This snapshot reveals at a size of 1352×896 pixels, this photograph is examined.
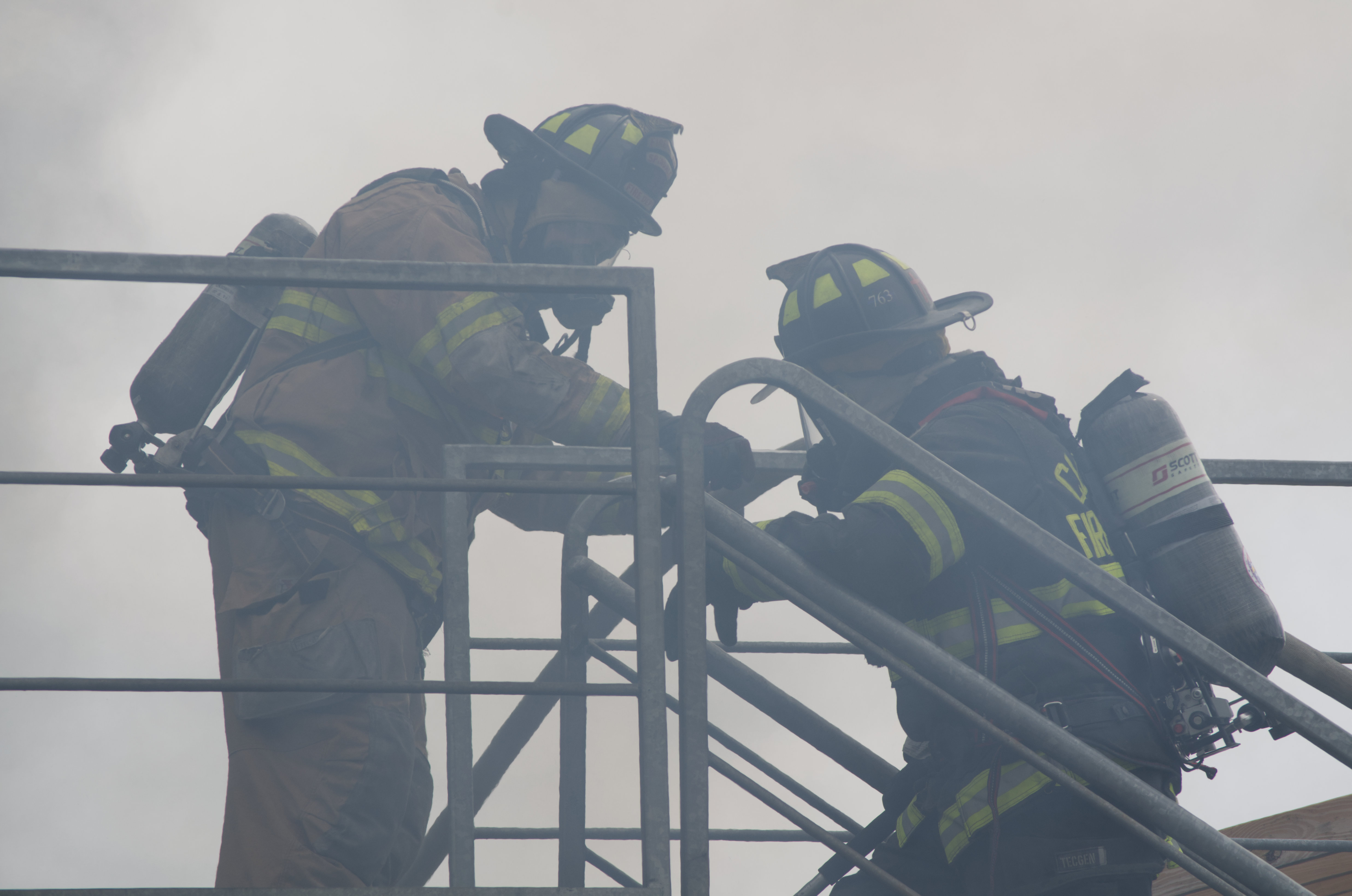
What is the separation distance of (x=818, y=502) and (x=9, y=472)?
2028mm

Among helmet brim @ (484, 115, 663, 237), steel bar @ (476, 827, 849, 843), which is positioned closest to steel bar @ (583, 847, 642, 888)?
steel bar @ (476, 827, 849, 843)

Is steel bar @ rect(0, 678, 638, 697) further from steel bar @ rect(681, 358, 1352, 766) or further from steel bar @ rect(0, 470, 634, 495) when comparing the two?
steel bar @ rect(681, 358, 1352, 766)

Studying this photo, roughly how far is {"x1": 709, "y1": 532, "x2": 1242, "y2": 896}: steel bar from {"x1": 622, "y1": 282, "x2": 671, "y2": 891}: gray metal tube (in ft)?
0.73

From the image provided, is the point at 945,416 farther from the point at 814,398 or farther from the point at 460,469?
the point at 460,469

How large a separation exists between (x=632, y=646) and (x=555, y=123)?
197cm

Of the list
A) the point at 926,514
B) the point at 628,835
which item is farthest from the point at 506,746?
the point at 926,514

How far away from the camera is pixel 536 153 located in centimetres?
421

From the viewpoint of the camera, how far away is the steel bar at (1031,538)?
2.26 m

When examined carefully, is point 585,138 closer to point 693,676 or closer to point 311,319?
point 311,319

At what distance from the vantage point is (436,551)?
141 inches

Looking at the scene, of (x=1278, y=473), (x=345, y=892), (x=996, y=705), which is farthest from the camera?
(x=1278, y=473)

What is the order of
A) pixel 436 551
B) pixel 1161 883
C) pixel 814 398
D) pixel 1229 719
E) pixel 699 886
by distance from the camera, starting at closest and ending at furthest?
pixel 699 886
pixel 814 398
pixel 1229 719
pixel 436 551
pixel 1161 883

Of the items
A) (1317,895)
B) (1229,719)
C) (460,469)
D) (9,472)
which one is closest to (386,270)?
(9,472)

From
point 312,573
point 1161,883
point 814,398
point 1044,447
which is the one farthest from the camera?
point 1161,883
